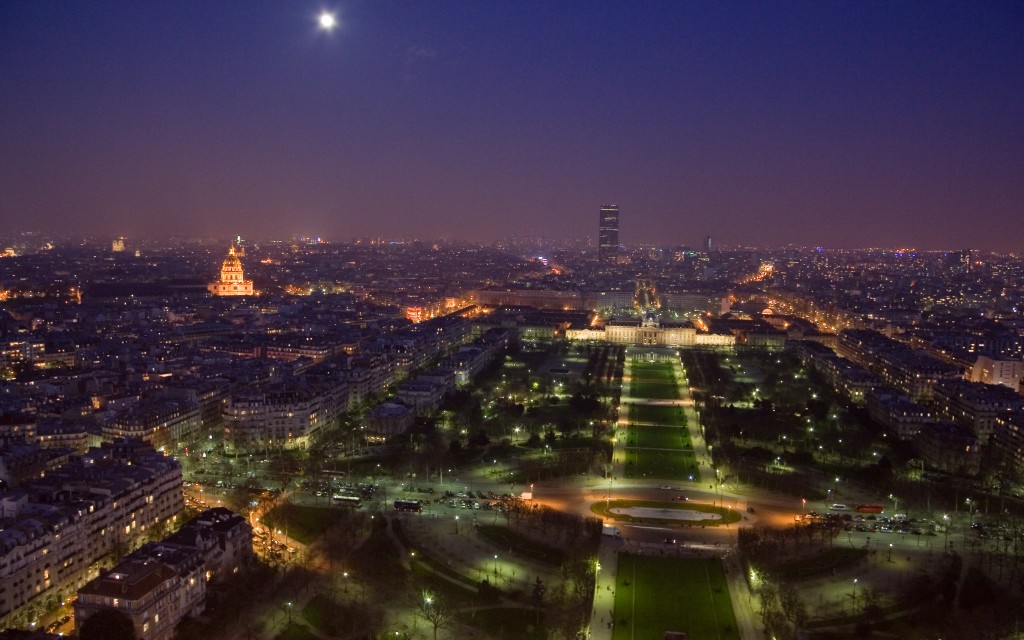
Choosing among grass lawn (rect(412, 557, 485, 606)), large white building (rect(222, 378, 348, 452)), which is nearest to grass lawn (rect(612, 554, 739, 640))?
grass lawn (rect(412, 557, 485, 606))

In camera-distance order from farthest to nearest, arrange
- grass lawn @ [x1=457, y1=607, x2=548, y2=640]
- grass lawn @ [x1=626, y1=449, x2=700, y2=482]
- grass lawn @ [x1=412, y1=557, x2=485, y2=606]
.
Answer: grass lawn @ [x1=626, y1=449, x2=700, y2=482] → grass lawn @ [x1=412, y1=557, x2=485, y2=606] → grass lawn @ [x1=457, y1=607, x2=548, y2=640]

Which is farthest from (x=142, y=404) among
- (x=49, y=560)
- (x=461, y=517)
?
(x=461, y=517)

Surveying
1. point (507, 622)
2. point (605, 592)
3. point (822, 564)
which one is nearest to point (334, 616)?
point (507, 622)

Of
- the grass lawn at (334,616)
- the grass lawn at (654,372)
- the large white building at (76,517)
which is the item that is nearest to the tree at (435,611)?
the grass lawn at (334,616)

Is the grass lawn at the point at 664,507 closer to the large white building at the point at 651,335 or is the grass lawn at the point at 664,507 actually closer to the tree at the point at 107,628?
the tree at the point at 107,628

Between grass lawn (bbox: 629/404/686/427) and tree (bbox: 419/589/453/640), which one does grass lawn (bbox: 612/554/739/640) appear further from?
grass lawn (bbox: 629/404/686/427)

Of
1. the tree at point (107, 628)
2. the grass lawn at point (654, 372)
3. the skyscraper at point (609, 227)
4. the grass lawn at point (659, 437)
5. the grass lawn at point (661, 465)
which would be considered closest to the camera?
the tree at point (107, 628)

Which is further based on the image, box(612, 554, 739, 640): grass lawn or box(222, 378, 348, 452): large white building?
box(222, 378, 348, 452): large white building
